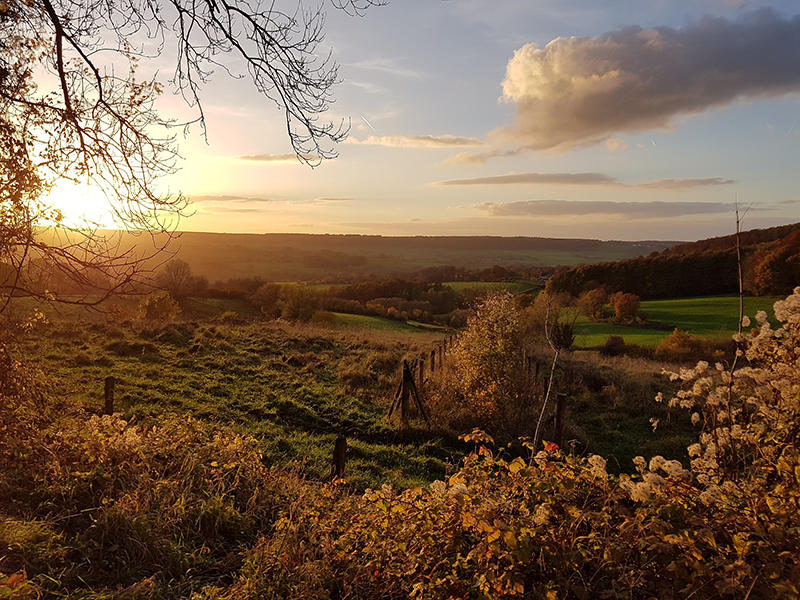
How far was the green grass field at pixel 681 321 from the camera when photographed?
37969mm

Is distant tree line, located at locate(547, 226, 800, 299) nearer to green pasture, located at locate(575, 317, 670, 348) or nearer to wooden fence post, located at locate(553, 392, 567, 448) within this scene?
green pasture, located at locate(575, 317, 670, 348)

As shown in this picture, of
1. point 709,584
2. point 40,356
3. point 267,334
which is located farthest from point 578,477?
point 267,334

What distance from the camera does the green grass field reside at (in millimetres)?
37969

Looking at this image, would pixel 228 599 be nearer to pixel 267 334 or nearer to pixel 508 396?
pixel 508 396

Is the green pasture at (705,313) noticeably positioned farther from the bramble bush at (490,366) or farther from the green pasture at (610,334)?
the bramble bush at (490,366)

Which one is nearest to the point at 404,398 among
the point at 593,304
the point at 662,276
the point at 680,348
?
the point at 680,348

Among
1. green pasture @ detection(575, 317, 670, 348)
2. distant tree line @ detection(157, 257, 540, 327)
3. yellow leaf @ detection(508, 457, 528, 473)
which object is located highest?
yellow leaf @ detection(508, 457, 528, 473)

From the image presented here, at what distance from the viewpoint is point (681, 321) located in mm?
45219

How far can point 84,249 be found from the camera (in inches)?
179

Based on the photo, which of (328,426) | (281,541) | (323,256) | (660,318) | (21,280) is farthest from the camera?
(323,256)

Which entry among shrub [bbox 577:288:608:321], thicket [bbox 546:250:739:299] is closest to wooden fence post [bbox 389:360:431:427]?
shrub [bbox 577:288:608:321]

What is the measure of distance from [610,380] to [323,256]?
321 ft

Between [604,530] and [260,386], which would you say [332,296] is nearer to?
[260,386]

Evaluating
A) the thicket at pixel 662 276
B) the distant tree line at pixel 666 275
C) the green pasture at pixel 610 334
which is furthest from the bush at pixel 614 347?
the thicket at pixel 662 276
